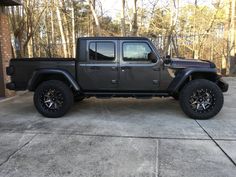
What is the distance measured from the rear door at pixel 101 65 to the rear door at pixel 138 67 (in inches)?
6.7

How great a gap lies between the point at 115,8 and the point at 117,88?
1043 centimetres

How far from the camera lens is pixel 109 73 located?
19.1 feet

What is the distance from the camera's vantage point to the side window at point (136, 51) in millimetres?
5781

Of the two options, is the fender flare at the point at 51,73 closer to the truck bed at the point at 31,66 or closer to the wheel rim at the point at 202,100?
the truck bed at the point at 31,66

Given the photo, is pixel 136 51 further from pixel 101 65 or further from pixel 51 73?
pixel 51 73

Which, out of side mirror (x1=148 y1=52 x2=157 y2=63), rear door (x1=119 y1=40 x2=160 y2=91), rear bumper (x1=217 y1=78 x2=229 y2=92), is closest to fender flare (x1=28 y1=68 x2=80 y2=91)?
rear door (x1=119 y1=40 x2=160 y2=91)

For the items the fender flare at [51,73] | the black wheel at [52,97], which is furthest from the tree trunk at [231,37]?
the black wheel at [52,97]

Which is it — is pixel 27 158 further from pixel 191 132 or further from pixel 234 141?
pixel 234 141

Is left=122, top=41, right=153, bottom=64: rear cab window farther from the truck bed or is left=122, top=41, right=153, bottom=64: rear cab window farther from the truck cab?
the truck bed

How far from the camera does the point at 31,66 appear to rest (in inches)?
230

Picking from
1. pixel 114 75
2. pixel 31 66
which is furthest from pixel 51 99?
pixel 114 75

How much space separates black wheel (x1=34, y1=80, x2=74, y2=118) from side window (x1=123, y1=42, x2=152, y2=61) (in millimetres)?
1441

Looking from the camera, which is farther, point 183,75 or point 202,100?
point 202,100

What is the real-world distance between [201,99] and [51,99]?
3156mm
